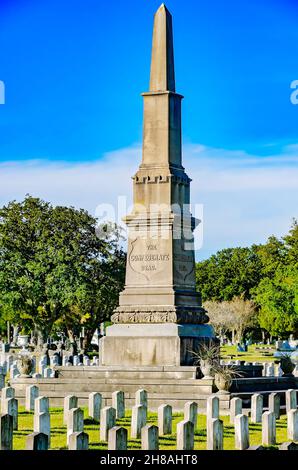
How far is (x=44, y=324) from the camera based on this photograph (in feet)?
191

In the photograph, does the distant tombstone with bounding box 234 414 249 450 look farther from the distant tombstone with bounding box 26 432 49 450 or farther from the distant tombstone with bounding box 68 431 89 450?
the distant tombstone with bounding box 26 432 49 450

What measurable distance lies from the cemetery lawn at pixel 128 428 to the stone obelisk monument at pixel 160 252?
3.19m

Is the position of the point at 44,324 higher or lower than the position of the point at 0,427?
higher

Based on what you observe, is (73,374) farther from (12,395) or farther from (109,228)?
(109,228)

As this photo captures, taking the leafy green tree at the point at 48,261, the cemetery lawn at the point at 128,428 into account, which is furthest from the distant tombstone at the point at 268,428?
the leafy green tree at the point at 48,261

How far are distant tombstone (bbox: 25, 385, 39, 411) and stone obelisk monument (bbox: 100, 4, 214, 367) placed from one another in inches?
124

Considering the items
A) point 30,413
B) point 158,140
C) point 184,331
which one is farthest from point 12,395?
point 158,140

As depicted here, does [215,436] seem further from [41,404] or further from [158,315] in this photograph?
[158,315]

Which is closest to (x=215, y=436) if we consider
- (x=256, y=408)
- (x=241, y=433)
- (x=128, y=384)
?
(x=241, y=433)

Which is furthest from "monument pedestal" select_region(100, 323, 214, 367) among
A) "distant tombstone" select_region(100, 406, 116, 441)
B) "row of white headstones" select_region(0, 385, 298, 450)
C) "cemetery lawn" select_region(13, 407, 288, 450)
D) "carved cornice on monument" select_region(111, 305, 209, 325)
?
"distant tombstone" select_region(100, 406, 116, 441)

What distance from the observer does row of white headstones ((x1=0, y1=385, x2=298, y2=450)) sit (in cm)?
1375

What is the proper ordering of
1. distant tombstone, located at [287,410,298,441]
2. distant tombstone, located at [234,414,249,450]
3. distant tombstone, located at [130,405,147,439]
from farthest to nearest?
distant tombstone, located at [130,405,147,439] < distant tombstone, located at [287,410,298,441] < distant tombstone, located at [234,414,249,450]

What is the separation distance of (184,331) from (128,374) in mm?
2139

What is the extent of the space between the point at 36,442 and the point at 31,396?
890 centimetres
